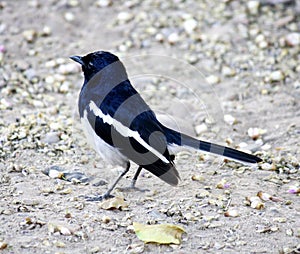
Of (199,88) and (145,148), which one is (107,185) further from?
(199,88)

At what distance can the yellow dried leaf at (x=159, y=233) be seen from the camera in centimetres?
448

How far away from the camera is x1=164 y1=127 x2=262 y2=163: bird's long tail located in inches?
202

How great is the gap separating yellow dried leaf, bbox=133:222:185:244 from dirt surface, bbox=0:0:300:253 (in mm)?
44

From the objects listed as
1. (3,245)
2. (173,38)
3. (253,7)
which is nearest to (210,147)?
(3,245)

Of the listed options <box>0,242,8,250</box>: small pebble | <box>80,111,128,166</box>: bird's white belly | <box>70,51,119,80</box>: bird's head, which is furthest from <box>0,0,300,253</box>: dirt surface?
<box>70,51,119,80</box>: bird's head

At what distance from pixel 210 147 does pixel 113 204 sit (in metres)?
0.88

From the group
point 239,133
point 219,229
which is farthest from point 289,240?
point 239,133

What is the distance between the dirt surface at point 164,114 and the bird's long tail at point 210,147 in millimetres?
304

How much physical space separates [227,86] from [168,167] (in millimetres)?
2421

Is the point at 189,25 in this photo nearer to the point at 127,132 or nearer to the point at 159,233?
the point at 127,132

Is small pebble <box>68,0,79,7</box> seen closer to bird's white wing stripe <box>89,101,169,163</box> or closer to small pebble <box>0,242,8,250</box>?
bird's white wing stripe <box>89,101,169,163</box>

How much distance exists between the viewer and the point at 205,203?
5082 mm

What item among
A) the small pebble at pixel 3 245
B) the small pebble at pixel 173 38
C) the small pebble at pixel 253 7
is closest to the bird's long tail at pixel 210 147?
the small pebble at pixel 3 245

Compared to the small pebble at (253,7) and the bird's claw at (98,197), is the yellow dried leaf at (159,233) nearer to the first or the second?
the bird's claw at (98,197)
